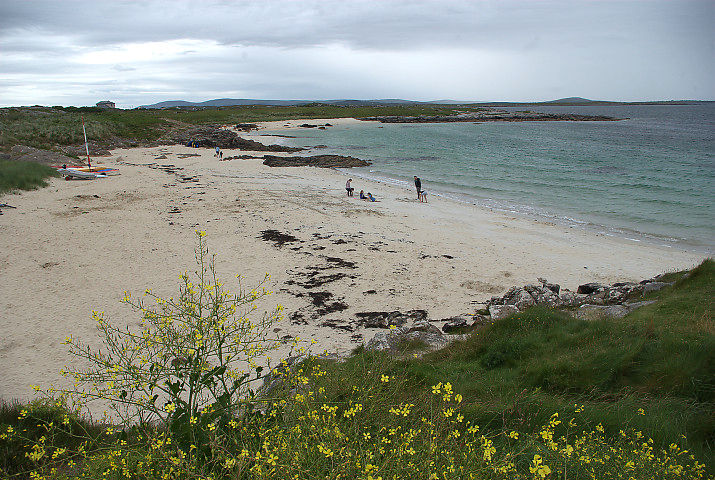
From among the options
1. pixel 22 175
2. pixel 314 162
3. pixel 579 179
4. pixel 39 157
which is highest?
pixel 39 157

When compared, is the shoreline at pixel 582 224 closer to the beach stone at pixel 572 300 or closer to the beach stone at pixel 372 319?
the beach stone at pixel 572 300

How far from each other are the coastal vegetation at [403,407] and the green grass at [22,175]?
2143 cm

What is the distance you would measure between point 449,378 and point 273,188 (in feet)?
71.5

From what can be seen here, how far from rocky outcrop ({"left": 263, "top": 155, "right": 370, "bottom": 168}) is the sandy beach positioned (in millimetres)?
12775

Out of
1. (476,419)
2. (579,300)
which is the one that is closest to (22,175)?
(579,300)

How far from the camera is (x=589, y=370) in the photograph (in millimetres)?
5770

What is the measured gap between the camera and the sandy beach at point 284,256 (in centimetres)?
1022

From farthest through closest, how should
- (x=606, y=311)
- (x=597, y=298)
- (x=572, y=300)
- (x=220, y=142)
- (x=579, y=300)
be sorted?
1. (x=220, y=142)
2. (x=597, y=298)
3. (x=579, y=300)
4. (x=572, y=300)
5. (x=606, y=311)

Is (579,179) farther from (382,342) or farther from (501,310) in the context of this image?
(382,342)

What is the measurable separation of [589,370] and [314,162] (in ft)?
113

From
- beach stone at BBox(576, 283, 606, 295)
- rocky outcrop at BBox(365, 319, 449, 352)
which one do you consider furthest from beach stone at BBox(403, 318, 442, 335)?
beach stone at BBox(576, 283, 606, 295)

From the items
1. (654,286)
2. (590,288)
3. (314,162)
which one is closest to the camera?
(654,286)

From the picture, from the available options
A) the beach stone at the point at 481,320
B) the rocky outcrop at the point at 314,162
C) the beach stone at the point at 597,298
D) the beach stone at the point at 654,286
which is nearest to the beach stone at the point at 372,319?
the beach stone at the point at 481,320

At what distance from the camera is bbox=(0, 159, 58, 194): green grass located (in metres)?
22.1
